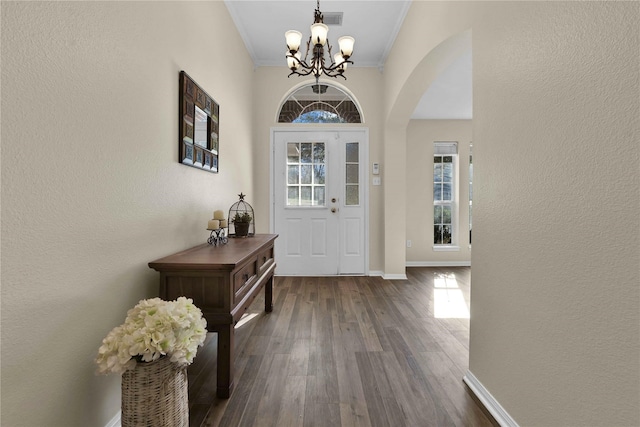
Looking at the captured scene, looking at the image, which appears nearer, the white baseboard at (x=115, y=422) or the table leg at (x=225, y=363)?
the white baseboard at (x=115, y=422)

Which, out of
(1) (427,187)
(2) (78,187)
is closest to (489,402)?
(2) (78,187)

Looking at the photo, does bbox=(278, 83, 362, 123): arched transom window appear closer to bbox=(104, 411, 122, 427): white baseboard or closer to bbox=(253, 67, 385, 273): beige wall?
bbox=(253, 67, 385, 273): beige wall

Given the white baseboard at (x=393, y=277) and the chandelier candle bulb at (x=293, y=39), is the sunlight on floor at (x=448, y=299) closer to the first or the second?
the white baseboard at (x=393, y=277)

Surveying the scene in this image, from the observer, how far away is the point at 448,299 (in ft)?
11.5

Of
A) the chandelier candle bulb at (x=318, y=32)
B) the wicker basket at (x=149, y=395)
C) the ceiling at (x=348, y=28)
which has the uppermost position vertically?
the ceiling at (x=348, y=28)

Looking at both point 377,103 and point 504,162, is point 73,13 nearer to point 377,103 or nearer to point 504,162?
point 504,162

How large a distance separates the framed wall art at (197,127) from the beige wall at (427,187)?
397cm

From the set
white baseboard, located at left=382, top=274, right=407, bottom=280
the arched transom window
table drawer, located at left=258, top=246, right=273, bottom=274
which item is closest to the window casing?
white baseboard, located at left=382, top=274, right=407, bottom=280

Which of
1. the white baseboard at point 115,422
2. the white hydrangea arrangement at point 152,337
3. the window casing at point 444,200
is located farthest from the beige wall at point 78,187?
the window casing at point 444,200

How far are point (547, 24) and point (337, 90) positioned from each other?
11.6ft

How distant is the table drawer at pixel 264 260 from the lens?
236cm

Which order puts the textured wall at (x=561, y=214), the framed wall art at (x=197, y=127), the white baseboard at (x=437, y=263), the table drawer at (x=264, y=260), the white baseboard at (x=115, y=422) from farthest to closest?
the white baseboard at (x=437, y=263) < the table drawer at (x=264, y=260) < the framed wall art at (x=197, y=127) < the white baseboard at (x=115, y=422) < the textured wall at (x=561, y=214)

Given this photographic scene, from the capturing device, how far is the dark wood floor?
1544mm

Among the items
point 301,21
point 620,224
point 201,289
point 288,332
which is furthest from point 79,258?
point 301,21
